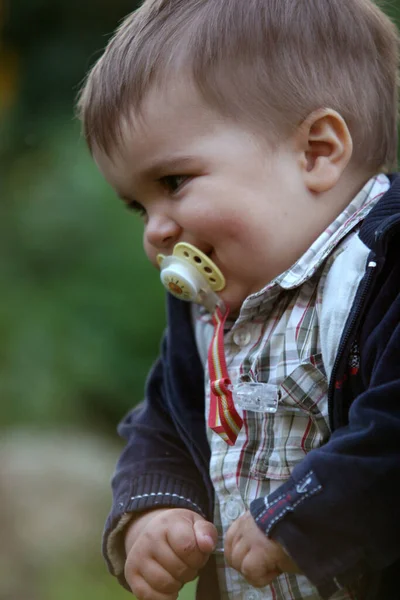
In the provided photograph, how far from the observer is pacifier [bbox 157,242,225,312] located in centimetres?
159

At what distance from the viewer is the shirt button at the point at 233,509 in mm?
1573

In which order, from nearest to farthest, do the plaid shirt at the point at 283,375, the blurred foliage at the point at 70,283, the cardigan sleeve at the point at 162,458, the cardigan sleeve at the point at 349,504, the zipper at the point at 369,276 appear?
1. the cardigan sleeve at the point at 349,504
2. the zipper at the point at 369,276
3. the plaid shirt at the point at 283,375
4. the cardigan sleeve at the point at 162,458
5. the blurred foliage at the point at 70,283

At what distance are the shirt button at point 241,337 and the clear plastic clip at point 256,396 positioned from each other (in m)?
0.09

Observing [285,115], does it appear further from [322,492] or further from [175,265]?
[322,492]

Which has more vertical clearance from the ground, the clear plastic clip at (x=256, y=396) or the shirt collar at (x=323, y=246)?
the shirt collar at (x=323, y=246)

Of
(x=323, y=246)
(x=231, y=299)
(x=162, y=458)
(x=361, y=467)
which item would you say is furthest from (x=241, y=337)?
(x=361, y=467)

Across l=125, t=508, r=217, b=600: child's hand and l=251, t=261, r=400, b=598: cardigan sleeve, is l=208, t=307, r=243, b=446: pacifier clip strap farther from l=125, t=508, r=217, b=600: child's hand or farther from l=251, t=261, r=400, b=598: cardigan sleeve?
l=251, t=261, r=400, b=598: cardigan sleeve

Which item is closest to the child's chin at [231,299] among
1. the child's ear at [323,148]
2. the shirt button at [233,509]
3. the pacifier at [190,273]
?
the pacifier at [190,273]

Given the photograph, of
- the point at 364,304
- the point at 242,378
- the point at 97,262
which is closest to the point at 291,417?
the point at 242,378

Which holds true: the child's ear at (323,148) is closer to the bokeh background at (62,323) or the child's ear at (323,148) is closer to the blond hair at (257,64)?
the blond hair at (257,64)

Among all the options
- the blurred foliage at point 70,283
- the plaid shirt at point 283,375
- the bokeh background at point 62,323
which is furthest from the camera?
the blurred foliage at point 70,283

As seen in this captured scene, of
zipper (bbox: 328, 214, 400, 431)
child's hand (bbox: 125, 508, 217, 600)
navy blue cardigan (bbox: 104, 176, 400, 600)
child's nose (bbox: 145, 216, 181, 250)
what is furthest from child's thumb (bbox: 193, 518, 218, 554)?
child's nose (bbox: 145, 216, 181, 250)

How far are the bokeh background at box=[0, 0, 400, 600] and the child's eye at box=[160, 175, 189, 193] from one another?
6.05ft

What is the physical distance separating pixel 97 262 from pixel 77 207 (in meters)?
0.37
